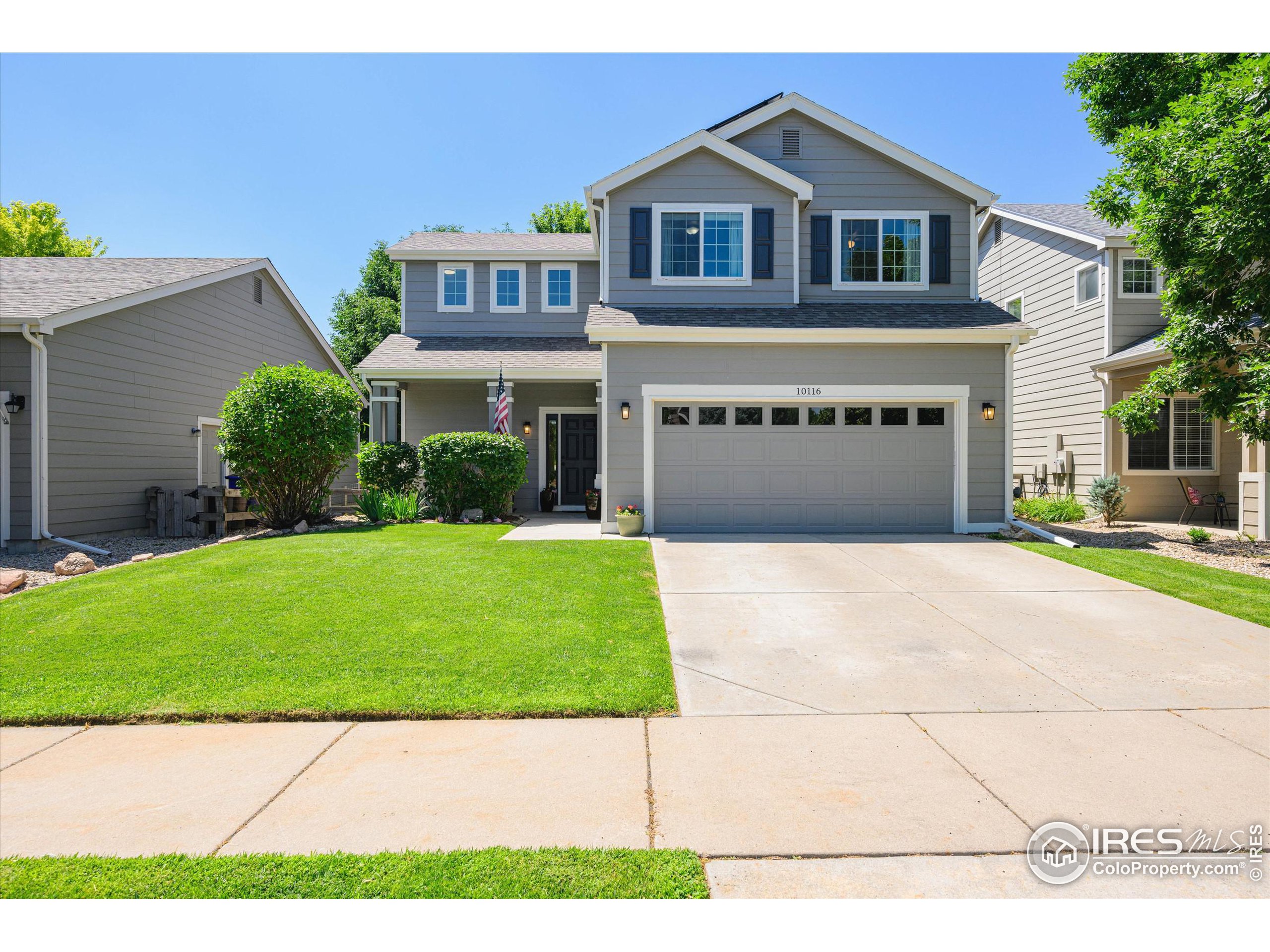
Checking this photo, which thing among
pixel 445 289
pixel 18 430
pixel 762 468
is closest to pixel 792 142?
pixel 762 468

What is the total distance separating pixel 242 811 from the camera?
9.68 feet

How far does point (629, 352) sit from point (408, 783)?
337 inches

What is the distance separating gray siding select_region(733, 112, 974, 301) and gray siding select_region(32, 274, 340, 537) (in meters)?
11.9

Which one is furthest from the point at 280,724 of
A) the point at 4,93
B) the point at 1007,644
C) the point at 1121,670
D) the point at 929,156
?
the point at 929,156

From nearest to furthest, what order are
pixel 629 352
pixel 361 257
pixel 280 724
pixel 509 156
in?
pixel 280 724, pixel 629 352, pixel 509 156, pixel 361 257

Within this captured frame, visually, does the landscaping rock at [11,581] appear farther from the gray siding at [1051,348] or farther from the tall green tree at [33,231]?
the tall green tree at [33,231]

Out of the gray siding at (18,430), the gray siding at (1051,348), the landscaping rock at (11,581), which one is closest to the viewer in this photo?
the landscaping rock at (11,581)

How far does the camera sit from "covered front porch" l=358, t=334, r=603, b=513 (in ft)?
47.9

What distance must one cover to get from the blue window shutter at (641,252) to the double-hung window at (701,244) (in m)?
0.08

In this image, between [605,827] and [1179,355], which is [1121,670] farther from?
[1179,355]

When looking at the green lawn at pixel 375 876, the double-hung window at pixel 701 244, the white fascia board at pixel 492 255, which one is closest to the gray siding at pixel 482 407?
the white fascia board at pixel 492 255

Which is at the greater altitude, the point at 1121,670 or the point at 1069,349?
the point at 1069,349

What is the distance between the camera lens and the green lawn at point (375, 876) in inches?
92.7

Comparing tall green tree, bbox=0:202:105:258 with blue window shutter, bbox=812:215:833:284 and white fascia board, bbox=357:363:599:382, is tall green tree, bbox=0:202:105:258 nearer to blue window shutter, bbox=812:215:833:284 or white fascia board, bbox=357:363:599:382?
white fascia board, bbox=357:363:599:382
